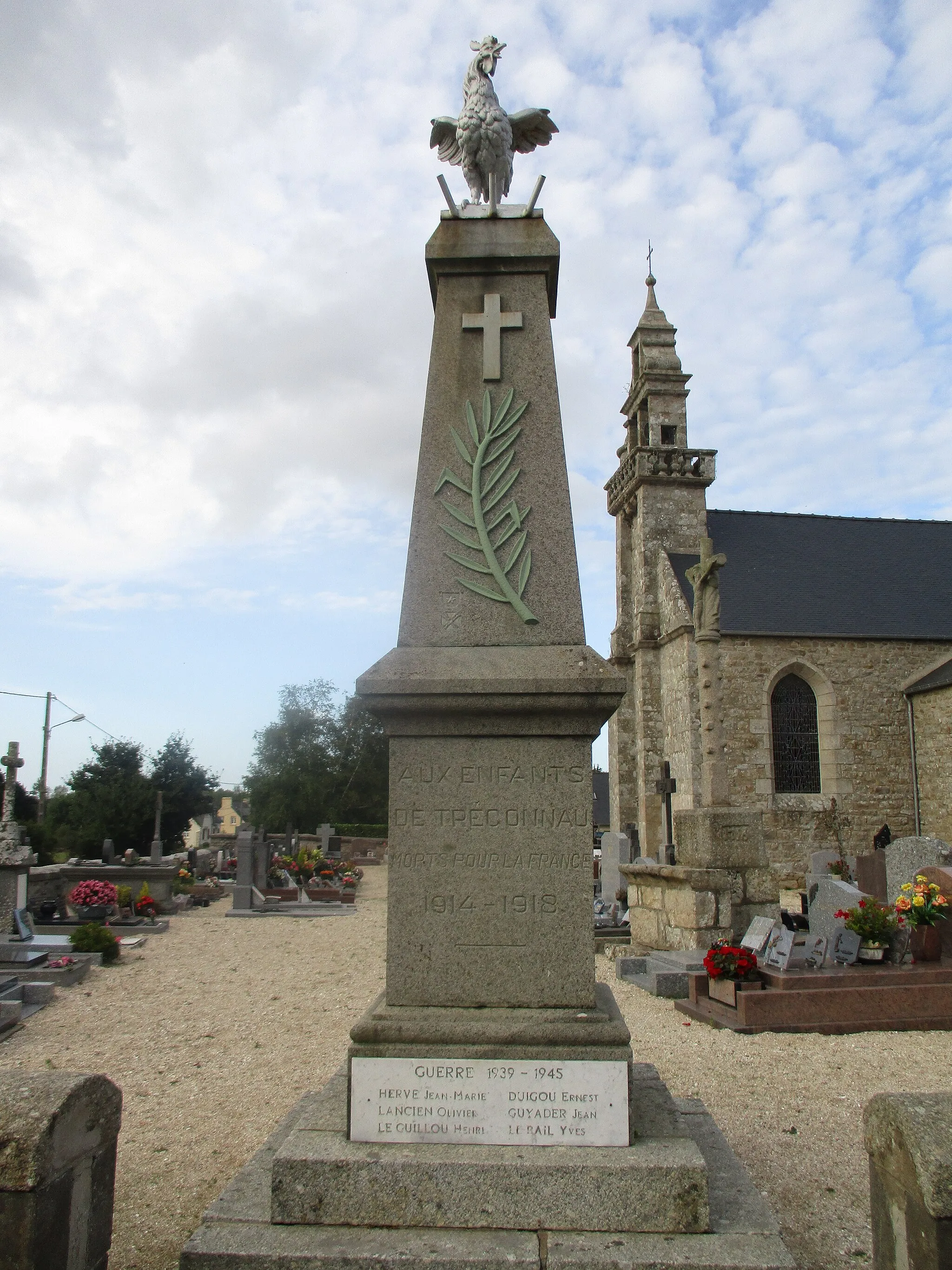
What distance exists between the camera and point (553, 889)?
3145 millimetres

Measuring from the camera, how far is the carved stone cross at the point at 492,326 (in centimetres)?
372

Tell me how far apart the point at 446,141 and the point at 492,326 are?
3.19 feet

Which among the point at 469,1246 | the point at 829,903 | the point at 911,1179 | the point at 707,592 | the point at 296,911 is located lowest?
the point at 296,911

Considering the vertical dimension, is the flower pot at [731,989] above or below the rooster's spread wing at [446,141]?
below

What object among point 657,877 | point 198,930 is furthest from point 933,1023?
point 198,930

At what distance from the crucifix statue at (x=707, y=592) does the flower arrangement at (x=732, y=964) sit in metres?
4.66

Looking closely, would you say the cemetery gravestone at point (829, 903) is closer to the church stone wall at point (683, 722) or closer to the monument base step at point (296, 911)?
the monument base step at point (296, 911)

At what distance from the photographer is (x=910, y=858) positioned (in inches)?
372

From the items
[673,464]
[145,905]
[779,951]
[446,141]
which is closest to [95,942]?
[145,905]

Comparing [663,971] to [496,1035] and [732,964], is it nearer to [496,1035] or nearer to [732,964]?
[732,964]

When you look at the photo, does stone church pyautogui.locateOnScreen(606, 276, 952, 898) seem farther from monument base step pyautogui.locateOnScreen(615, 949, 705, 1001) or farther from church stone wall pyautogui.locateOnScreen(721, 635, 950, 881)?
monument base step pyautogui.locateOnScreen(615, 949, 705, 1001)

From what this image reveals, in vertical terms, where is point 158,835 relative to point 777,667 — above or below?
below

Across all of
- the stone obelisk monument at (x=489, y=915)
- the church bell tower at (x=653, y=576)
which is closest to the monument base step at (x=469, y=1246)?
the stone obelisk monument at (x=489, y=915)

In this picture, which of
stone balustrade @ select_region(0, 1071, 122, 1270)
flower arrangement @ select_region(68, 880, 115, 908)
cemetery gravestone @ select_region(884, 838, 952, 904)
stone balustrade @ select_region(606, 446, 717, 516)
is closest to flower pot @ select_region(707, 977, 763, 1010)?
cemetery gravestone @ select_region(884, 838, 952, 904)
